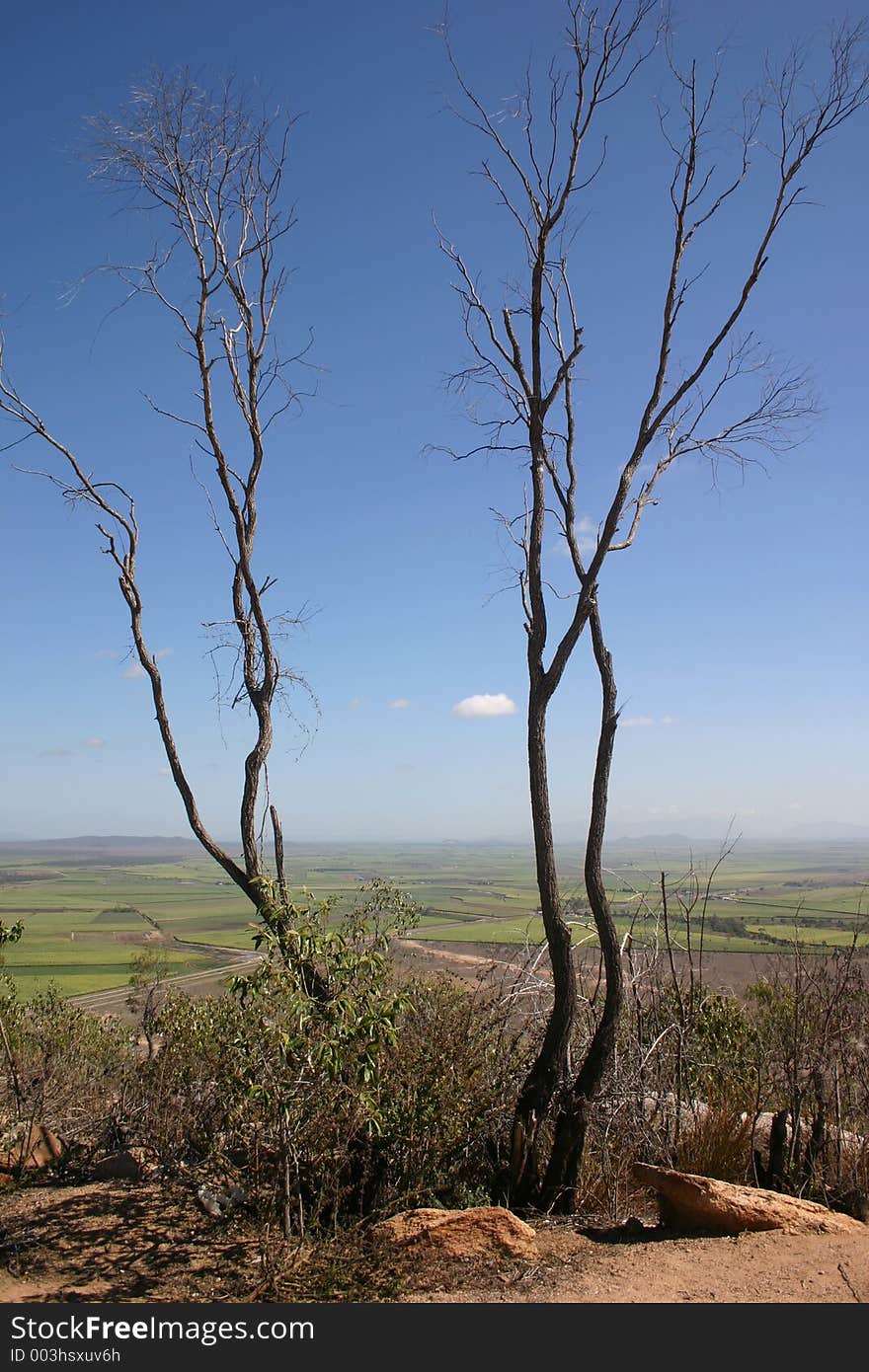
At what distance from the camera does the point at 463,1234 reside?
189 inches

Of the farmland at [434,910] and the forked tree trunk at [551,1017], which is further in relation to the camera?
the farmland at [434,910]

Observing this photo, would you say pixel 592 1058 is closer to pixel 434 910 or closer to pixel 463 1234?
pixel 463 1234

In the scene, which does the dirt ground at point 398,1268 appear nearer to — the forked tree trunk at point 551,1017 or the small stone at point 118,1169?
the forked tree trunk at point 551,1017

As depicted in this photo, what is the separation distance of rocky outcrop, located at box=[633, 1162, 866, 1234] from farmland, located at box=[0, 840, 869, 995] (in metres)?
1.74

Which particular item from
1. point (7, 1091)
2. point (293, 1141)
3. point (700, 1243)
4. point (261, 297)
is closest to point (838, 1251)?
point (700, 1243)

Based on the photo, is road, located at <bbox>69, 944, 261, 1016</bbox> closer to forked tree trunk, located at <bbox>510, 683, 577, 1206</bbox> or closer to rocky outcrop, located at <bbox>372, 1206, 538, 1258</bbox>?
forked tree trunk, located at <bbox>510, 683, 577, 1206</bbox>

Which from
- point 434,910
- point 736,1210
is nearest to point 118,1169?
point 736,1210

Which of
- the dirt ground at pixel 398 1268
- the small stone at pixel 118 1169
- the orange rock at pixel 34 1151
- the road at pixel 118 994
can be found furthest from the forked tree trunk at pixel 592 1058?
the road at pixel 118 994

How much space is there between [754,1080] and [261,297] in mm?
8424

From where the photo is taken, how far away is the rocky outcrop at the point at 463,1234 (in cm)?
473

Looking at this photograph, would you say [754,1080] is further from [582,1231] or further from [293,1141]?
[293,1141]

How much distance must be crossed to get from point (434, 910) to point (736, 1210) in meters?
39.5

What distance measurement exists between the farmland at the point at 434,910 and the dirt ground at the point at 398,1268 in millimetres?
1838

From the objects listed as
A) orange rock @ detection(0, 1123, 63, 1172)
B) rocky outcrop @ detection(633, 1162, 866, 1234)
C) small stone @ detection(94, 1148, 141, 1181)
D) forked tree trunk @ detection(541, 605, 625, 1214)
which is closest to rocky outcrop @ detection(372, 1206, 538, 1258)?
forked tree trunk @ detection(541, 605, 625, 1214)
